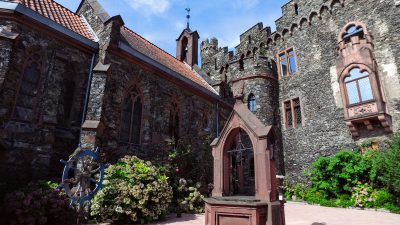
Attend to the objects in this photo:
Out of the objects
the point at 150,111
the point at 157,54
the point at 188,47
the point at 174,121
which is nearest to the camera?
the point at 150,111

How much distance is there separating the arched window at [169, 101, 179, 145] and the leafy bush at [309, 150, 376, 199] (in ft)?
27.7

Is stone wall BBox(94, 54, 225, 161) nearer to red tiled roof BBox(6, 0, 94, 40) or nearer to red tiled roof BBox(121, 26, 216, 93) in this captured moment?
red tiled roof BBox(121, 26, 216, 93)

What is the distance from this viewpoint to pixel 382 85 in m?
14.8

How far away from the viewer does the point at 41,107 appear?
364 inches

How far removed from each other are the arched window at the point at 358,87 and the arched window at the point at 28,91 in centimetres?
1599

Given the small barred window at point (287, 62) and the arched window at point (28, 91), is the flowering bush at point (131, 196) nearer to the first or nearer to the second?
the arched window at point (28, 91)

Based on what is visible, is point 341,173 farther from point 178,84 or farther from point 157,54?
point 157,54

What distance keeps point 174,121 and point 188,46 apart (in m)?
10.5

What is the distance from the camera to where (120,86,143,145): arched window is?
11.7 meters

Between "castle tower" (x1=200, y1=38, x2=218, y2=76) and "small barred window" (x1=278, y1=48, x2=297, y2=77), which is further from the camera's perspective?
"castle tower" (x1=200, y1=38, x2=218, y2=76)

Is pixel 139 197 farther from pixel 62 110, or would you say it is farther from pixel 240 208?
pixel 62 110

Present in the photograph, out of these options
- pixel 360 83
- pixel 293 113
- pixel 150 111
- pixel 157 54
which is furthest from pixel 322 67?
pixel 150 111

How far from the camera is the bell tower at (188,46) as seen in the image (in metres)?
22.2

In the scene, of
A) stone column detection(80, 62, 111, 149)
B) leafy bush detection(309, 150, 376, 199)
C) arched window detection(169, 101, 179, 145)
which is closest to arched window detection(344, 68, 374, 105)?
leafy bush detection(309, 150, 376, 199)
